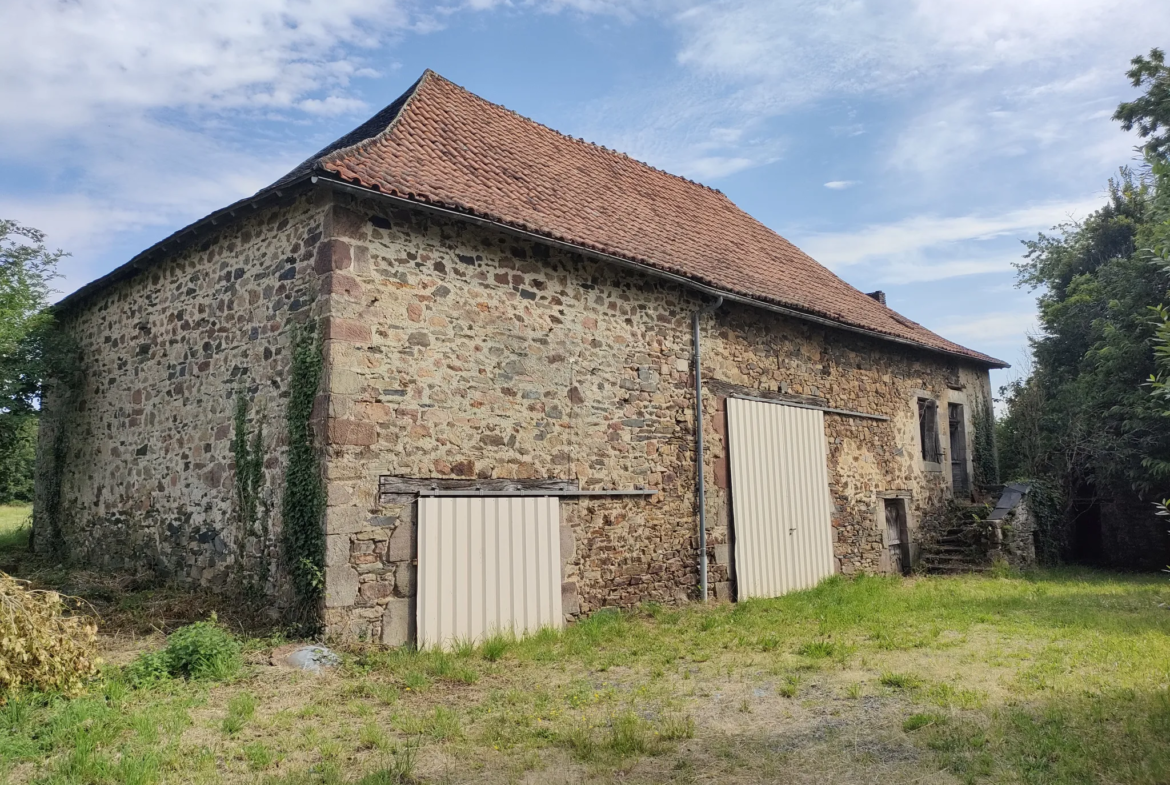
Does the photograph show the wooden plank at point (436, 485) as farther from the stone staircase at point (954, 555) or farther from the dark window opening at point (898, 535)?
the stone staircase at point (954, 555)

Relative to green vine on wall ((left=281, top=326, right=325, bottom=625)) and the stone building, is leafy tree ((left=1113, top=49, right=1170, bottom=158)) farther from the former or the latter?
green vine on wall ((left=281, top=326, right=325, bottom=625))

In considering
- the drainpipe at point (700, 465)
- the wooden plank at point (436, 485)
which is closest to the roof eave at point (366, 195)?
the drainpipe at point (700, 465)

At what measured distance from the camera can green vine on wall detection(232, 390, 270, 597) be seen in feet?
24.3

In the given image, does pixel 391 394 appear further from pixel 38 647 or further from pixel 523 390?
pixel 38 647

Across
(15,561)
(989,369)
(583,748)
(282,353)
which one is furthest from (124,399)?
(989,369)

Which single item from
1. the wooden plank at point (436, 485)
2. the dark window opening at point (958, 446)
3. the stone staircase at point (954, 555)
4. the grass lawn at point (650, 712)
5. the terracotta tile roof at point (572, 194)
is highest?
the terracotta tile roof at point (572, 194)

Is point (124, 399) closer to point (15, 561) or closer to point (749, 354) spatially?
point (15, 561)

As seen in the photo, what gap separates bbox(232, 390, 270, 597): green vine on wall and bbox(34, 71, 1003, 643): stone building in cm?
3

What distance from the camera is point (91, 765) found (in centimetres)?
421

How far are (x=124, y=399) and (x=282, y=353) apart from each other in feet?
12.6

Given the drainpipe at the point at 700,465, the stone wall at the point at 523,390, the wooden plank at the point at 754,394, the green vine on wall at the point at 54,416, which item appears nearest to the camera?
the stone wall at the point at 523,390

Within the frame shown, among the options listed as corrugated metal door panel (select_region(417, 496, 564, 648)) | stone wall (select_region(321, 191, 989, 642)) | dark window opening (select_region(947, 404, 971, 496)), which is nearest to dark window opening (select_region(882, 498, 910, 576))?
stone wall (select_region(321, 191, 989, 642))

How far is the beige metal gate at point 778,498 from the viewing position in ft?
34.2

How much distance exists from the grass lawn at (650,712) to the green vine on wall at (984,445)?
8.02m
